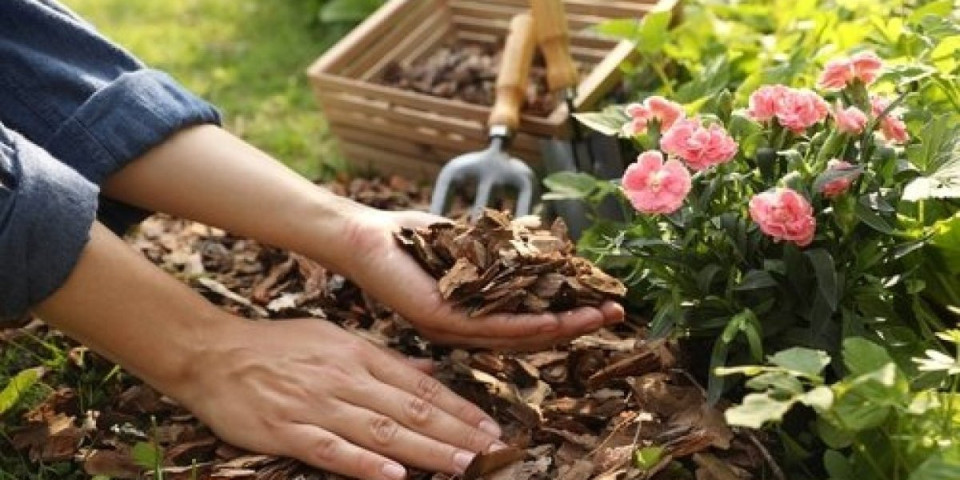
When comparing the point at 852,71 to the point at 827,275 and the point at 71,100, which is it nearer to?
the point at 827,275

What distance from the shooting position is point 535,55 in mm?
2559

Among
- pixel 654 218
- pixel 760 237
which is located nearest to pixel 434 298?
pixel 654 218

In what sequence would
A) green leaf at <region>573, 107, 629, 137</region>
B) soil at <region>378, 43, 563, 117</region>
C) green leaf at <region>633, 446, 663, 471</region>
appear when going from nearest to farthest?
green leaf at <region>633, 446, 663, 471</region> < green leaf at <region>573, 107, 629, 137</region> < soil at <region>378, 43, 563, 117</region>

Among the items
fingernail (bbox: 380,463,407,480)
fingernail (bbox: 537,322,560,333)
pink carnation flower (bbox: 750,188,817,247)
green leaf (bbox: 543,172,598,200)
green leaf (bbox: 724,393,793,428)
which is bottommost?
fingernail (bbox: 380,463,407,480)

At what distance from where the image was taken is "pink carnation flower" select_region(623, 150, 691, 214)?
4.65 feet

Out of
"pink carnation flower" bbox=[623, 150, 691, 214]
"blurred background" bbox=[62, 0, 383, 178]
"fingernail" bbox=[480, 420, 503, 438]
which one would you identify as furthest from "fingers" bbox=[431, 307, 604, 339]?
"blurred background" bbox=[62, 0, 383, 178]

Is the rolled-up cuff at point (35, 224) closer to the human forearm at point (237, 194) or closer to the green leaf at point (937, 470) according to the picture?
the human forearm at point (237, 194)

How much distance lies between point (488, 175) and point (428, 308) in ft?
1.60

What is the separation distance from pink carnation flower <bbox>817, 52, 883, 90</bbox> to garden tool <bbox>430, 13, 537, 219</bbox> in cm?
61

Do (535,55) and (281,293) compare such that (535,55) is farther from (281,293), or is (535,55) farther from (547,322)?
(547,322)

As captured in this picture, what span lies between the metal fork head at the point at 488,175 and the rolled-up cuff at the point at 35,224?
669 mm

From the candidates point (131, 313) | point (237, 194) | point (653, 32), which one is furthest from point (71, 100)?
point (653, 32)

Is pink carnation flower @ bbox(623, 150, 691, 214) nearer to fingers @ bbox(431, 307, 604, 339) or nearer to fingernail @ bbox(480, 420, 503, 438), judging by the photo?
fingers @ bbox(431, 307, 604, 339)

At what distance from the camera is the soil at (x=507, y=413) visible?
58.3 inches
